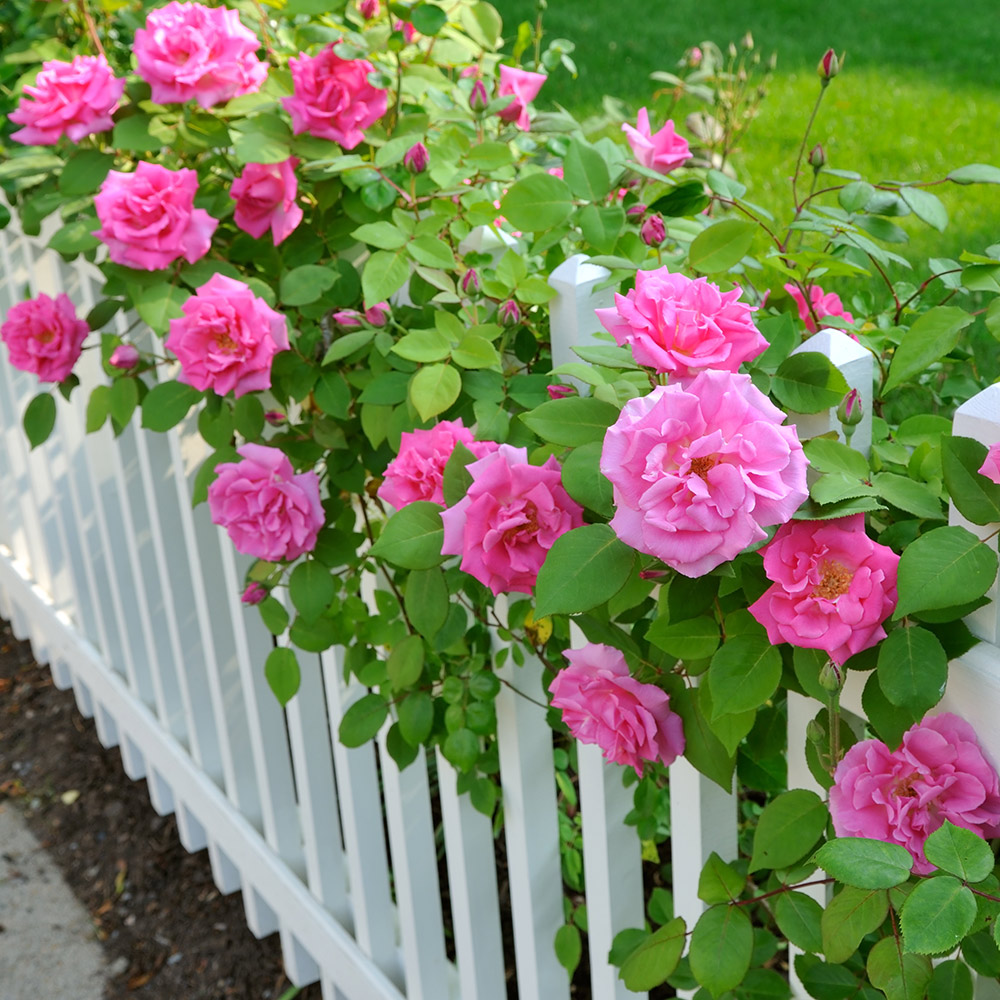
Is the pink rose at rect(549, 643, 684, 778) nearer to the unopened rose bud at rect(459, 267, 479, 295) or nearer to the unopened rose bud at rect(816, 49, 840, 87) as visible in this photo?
the unopened rose bud at rect(459, 267, 479, 295)

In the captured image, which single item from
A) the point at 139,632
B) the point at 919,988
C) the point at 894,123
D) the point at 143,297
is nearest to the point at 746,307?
the point at 919,988

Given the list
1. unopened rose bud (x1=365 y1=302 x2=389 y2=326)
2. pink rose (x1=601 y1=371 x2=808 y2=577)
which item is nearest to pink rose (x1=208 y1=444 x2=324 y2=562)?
unopened rose bud (x1=365 y1=302 x2=389 y2=326)

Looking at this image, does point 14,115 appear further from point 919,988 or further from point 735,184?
point 919,988

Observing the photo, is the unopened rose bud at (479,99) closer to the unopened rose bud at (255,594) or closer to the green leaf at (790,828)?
the unopened rose bud at (255,594)

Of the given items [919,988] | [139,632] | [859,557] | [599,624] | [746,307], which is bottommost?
[139,632]

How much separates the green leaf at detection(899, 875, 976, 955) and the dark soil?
1.74 meters

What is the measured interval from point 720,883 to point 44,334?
3.73ft

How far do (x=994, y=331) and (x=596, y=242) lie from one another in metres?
0.40

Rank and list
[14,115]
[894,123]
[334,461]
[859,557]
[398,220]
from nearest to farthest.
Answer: [859,557] < [398,220] < [334,461] < [14,115] < [894,123]

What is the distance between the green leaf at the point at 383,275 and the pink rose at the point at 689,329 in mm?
409

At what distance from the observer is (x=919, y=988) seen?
82 centimetres

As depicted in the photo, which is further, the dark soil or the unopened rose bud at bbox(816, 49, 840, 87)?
the dark soil

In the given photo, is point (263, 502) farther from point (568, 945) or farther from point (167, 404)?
point (568, 945)

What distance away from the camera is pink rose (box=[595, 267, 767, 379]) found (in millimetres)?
811
